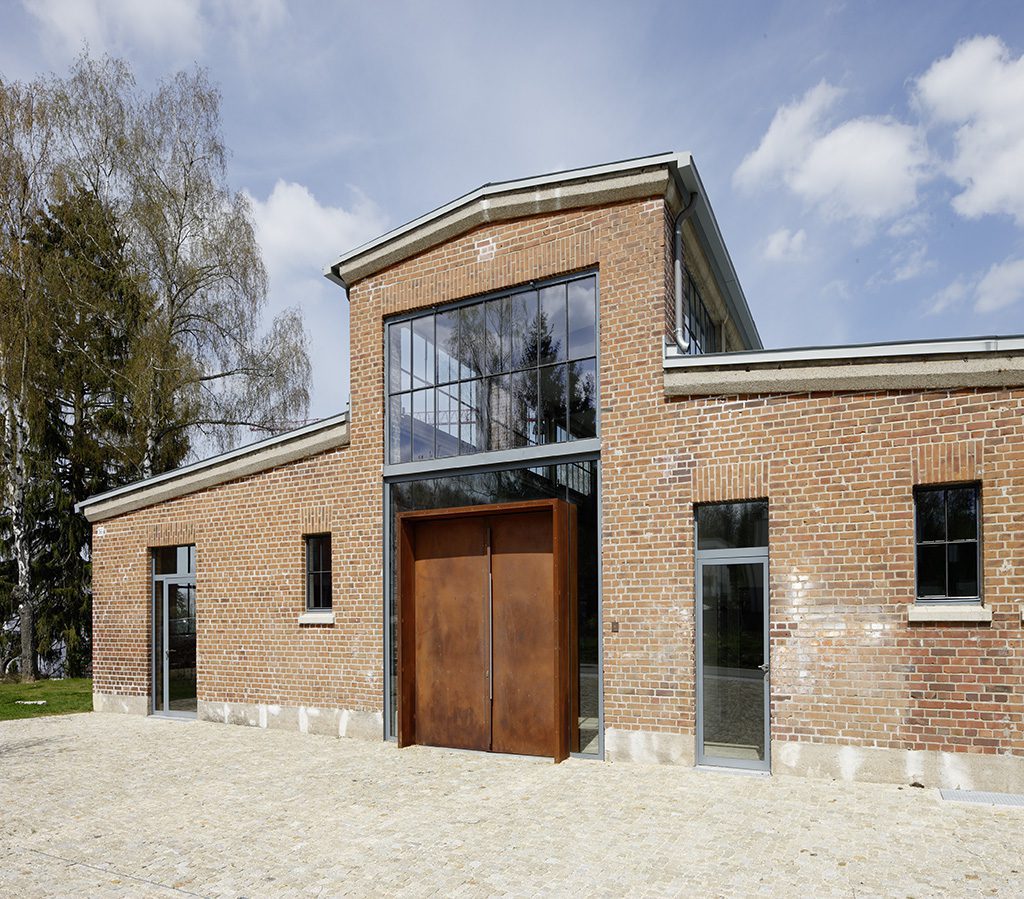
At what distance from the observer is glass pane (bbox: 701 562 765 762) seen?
28.0 feet

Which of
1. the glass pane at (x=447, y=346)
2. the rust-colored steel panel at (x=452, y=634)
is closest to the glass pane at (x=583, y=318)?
the glass pane at (x=447, y=346)

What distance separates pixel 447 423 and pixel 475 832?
212 inches

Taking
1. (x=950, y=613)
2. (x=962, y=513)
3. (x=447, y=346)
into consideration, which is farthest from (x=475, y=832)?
(x=447, y=346)

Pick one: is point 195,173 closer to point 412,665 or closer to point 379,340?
point 379,340

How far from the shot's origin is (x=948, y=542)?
25.8 feet

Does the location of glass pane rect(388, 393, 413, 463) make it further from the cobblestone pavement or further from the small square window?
the cobblestone pavement

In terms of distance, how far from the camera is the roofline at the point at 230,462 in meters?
11.7

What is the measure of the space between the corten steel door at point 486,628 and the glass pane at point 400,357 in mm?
1899

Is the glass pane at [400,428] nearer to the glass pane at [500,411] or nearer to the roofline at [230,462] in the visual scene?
the roofline at [230,462]

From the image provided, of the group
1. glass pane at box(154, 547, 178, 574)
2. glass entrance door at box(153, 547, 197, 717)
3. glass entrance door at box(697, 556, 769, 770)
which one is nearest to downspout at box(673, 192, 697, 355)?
glass entrance door at box(697, 556, 769, 770)

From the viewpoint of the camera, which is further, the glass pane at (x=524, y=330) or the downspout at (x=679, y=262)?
the glass pane at (x=524, y=330)

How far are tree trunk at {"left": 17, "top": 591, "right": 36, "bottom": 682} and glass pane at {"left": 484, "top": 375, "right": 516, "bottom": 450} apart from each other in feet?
51.9

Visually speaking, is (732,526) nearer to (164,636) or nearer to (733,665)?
(733,665)

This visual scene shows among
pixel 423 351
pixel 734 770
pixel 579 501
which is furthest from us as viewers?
pixel 423 351
